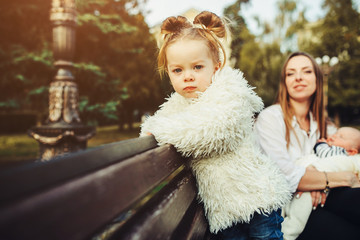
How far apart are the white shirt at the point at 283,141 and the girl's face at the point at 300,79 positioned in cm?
22

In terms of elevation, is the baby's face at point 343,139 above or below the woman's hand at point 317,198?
above

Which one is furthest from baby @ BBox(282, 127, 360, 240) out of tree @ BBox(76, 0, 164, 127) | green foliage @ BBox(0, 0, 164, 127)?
green foliage @ BBox(0, 0, 164, 127)

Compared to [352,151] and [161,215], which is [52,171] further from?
[352,151]

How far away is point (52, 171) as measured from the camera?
1.81 ft

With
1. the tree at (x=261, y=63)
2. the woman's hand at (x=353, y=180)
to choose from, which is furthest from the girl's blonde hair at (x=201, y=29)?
the tree at (x=261, y=63)

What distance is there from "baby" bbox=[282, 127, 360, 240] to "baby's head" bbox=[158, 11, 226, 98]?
128 centimetres

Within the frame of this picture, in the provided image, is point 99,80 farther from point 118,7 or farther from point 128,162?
point 128,162

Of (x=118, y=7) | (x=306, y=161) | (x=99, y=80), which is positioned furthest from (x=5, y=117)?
(x=306, y=161)

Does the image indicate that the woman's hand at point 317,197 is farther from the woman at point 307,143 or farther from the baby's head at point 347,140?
the baby's head at point 347,140

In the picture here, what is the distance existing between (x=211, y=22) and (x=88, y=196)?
1.45 meters

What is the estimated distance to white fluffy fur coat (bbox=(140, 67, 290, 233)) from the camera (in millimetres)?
1368

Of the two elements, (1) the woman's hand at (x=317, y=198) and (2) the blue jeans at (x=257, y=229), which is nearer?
(2) the blue jeans at (x=257, y=229)

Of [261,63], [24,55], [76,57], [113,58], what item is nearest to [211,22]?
[24,55]

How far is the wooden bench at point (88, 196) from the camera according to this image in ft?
1.53
